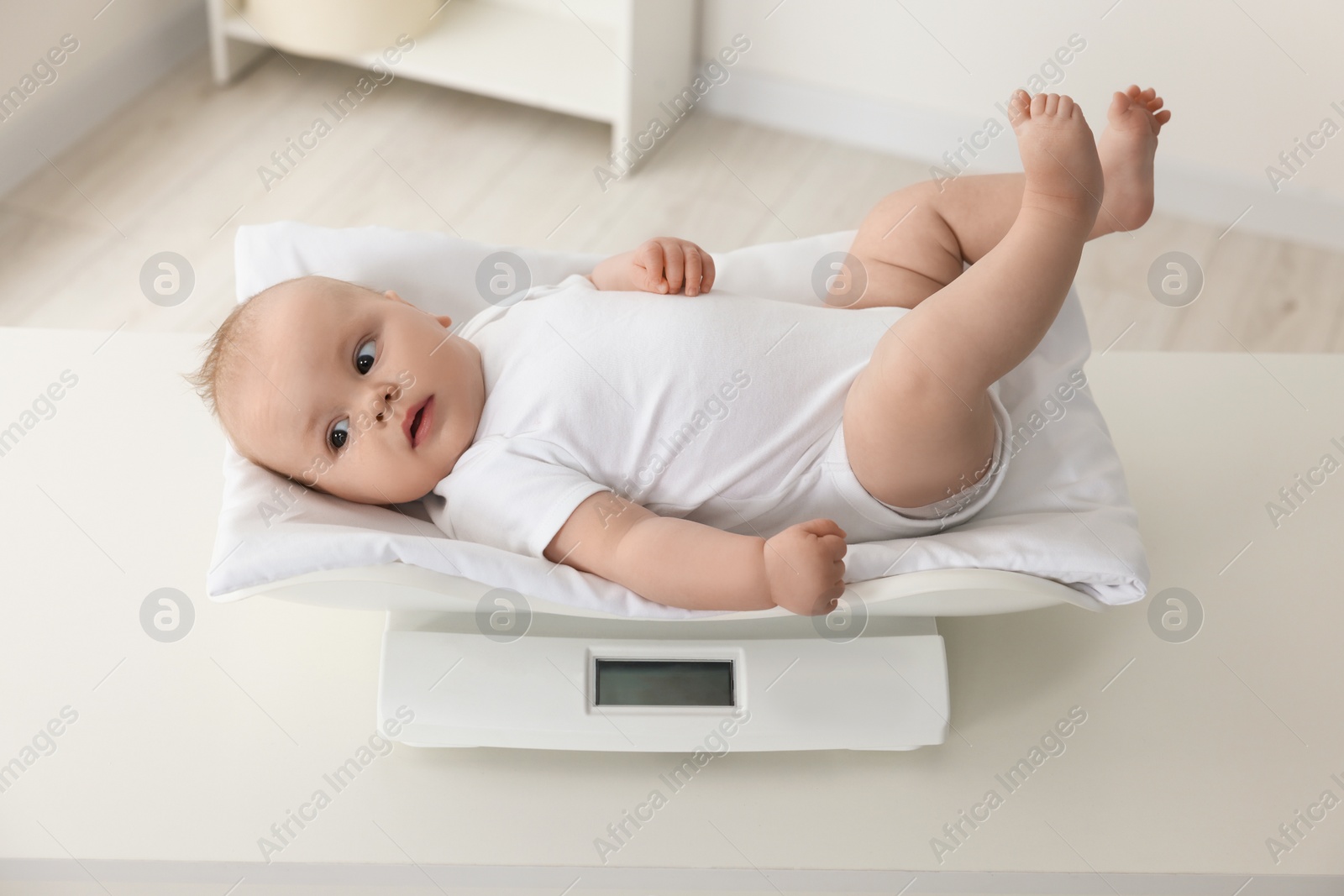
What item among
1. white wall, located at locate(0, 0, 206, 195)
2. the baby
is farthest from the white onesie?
white wall, located at locate(0, 0, 206, 195)

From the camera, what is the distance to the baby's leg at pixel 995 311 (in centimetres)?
84

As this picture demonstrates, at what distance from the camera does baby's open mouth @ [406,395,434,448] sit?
101cm

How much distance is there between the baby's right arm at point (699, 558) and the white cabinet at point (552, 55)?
1342mm

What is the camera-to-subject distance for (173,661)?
0.90 meters

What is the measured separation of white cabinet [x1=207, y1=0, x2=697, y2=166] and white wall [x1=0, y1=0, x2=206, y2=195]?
0.34ft

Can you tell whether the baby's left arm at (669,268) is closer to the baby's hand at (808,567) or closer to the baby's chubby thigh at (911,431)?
the baby's chubby thigh at (911,431)

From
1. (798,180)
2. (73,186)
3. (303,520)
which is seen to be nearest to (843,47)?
(798,180)

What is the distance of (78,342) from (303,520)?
0.39m

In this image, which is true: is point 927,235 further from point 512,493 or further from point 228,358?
point 228,358

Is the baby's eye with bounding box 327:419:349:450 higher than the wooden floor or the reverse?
higher

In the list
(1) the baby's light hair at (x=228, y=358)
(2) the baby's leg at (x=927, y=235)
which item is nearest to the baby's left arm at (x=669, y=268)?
(2) the baby's leg at (x=927, y=235)

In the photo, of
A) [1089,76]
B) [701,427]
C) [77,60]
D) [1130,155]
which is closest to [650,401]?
[701,427]

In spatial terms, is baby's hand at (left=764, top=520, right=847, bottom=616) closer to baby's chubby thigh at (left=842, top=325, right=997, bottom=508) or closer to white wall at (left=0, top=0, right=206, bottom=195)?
baby's chubby thigh at (left=842, top=325, right=997, bottom=508)

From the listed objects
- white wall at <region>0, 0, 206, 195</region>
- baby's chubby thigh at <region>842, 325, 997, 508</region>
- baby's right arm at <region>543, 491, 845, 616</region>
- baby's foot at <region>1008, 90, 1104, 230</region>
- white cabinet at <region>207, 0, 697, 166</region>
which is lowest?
white wall at <region>0, 0, 206, 195</region>
